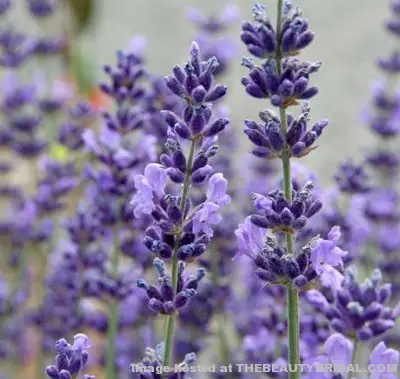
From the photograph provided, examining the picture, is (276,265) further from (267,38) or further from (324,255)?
(267,38)

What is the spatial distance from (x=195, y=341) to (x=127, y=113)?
2.26ft

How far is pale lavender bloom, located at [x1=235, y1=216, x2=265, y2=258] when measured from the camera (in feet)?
3.61

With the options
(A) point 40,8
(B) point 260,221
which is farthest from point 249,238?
(A) point 40,8

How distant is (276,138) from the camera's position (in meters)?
1.07

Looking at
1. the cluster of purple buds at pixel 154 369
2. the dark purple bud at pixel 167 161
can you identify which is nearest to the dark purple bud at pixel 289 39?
the dark purple bud at pixel 167 161

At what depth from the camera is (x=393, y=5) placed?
2.40 m

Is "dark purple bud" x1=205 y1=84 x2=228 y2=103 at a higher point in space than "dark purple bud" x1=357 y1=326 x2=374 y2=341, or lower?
higher

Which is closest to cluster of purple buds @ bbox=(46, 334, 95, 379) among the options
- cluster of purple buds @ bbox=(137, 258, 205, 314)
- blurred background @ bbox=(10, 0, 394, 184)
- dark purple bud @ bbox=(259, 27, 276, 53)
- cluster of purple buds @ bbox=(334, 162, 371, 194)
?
cluster of purple buds @ bbox=(137, 258, 205, 314)

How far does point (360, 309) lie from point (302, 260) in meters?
0.12

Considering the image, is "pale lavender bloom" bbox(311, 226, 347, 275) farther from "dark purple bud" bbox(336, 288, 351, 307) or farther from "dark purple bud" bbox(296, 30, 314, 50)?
"dark purple bud" bbox(296, 30, 314, 50)

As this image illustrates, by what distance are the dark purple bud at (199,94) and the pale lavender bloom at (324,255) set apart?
0.24 m

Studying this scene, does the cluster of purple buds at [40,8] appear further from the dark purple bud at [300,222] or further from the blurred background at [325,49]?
the dark purple bud at [300,222]

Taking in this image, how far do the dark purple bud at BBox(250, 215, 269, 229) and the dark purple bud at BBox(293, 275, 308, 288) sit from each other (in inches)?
3.2

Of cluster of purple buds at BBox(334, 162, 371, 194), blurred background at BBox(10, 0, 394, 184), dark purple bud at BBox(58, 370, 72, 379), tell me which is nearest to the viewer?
dark purple bud at BBox(58, 370, 72, 379)
